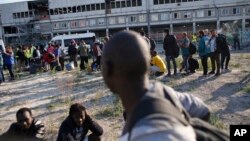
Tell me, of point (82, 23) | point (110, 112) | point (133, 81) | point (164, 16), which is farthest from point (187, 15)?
point (133, 81)

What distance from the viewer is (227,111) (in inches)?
282

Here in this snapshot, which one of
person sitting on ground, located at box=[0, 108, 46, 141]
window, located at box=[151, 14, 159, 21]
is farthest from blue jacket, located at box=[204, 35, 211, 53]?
window, located at box=[151, 14, 159, 21]

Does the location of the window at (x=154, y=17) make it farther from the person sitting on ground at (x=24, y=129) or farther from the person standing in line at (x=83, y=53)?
the person sitting on ground at (x=24, y=129)

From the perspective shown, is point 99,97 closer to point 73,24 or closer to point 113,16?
point 113,16

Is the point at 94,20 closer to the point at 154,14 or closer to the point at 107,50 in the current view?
the point at 154,14

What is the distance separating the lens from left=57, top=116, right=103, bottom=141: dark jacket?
14.6 ft

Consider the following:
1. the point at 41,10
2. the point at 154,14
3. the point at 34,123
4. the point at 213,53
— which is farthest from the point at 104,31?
the point at 34,123

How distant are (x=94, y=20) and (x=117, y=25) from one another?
4.26m

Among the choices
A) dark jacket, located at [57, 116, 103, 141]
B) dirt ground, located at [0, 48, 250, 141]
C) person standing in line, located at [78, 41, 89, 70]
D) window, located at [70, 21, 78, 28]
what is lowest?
dirt ground, located at [0, 48, 250, 141]

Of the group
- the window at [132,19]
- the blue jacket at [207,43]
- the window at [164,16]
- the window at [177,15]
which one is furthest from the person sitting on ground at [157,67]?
the window at [132,19]

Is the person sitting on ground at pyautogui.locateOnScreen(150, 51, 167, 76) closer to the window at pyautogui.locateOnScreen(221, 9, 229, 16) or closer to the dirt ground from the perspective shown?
the dirt ground

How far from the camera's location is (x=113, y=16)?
2333 inches

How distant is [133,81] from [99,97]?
8.01m

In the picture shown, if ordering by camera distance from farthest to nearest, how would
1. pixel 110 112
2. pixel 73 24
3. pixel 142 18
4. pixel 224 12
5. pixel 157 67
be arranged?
pixel 73 24 < pixel 142 18 < pixel 224 12 < pixel 157 67 < pixel 110 112
